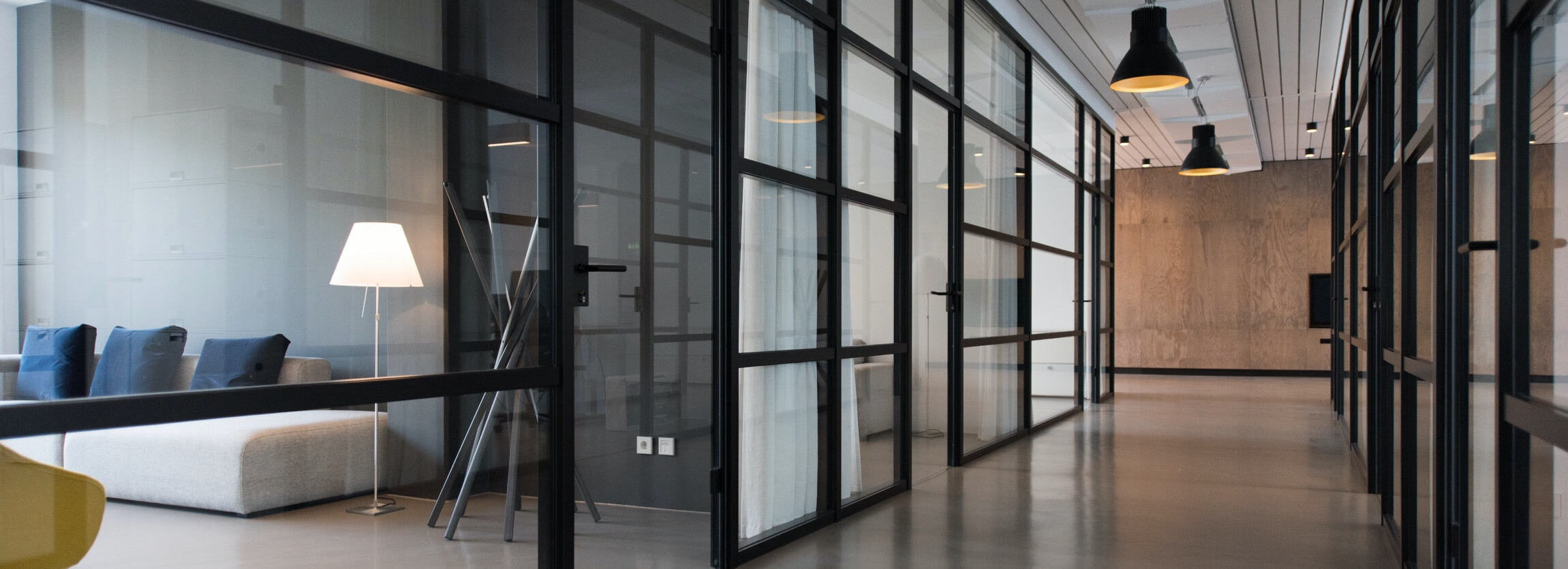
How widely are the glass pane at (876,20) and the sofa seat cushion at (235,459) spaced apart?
307 centimetres

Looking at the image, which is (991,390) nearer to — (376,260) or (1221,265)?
(376,260)

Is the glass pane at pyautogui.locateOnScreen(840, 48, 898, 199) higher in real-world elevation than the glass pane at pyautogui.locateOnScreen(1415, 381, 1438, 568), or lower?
higher

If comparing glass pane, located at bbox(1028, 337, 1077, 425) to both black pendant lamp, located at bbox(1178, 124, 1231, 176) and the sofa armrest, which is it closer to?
black pendant lamp, located at bbox(1178, 124, 1231, 176)

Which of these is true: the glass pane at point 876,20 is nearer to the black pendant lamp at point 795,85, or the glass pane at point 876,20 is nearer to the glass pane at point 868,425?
the black pendant lamp at point 795,85

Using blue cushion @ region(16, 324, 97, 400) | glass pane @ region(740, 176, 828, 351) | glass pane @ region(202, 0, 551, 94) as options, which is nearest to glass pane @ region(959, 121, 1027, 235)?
glass pane @ region(740, 176, 828, 351)

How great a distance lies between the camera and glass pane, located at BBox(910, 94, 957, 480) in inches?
217

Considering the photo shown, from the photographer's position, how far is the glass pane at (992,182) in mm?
6305

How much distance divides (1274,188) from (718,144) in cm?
Answer: 1279

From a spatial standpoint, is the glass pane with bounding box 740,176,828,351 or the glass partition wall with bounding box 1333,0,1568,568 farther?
the glass pane with bounding box 740,176,828,351

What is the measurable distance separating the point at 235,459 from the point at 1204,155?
8.82 metres

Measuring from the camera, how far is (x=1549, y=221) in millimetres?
1707

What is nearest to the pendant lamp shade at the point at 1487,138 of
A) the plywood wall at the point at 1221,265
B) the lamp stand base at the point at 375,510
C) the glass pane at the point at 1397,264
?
the glass pane at the point at 1397,264

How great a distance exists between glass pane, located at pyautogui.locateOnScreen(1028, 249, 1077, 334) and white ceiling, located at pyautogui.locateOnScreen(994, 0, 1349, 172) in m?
1.60

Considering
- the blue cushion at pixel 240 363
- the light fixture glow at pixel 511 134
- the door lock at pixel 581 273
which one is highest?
the light fixture glow at pixel 511 134
